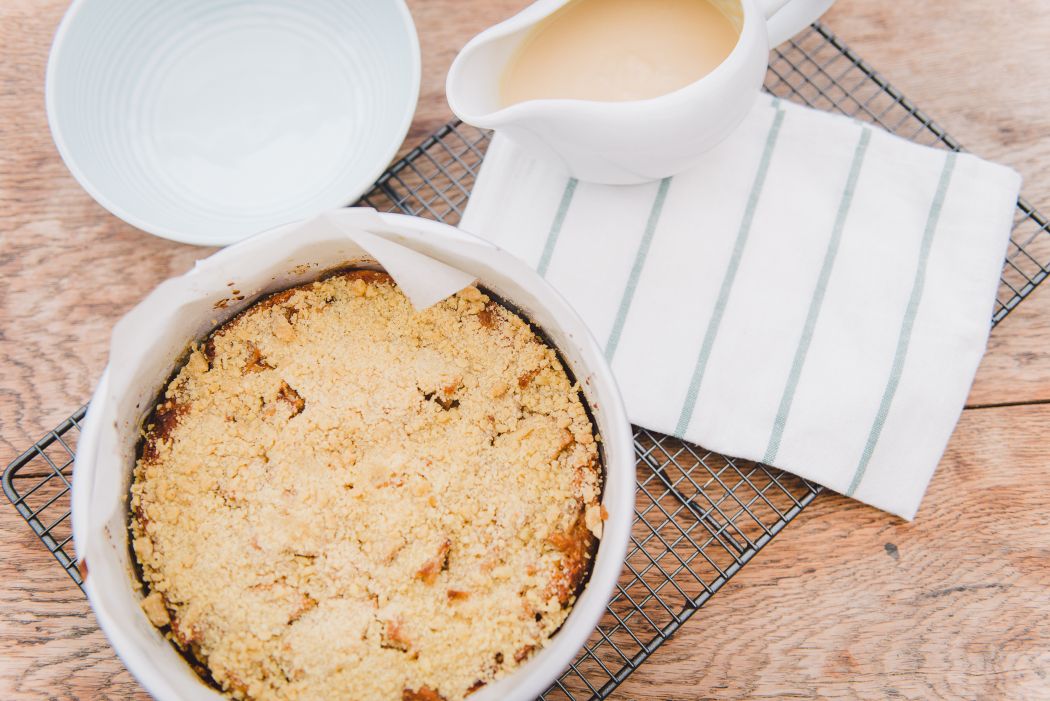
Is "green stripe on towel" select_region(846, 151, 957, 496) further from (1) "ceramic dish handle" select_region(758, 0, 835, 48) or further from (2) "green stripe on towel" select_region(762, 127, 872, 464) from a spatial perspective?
(1) "ceramic dish handle" select_region(758, 0, 835, 48)

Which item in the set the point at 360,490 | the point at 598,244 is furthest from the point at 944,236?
the point at 360,490

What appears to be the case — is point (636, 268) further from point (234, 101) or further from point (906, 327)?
point (234, 101)

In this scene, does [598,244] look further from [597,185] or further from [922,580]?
[922,580]

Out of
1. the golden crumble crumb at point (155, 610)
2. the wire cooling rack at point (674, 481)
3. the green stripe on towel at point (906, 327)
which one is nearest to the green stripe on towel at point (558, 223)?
the wire cooling rack at point (674, 481)

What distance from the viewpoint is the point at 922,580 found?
960 mm

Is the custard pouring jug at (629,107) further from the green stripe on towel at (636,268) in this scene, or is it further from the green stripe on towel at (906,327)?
the green stripe on towel at (906,327)

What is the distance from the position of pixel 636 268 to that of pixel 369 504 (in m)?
0.40

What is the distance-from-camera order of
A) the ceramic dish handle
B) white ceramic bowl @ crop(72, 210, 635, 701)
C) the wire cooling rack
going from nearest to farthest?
white ceramic bowl @ crop(72, 210, 635, 701) < the ceramic dish handle < the wire cooling rack

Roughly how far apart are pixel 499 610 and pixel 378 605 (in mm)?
112

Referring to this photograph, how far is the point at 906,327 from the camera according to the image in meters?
0.93

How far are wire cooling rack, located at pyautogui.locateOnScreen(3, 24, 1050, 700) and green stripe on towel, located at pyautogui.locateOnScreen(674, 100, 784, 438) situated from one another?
0.17 ft

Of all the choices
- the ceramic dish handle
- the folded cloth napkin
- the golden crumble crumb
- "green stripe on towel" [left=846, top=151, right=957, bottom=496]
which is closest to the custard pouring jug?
the ceramic dish handle

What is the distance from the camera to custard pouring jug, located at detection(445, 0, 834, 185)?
750mm

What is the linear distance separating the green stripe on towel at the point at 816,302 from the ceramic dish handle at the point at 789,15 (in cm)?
20
